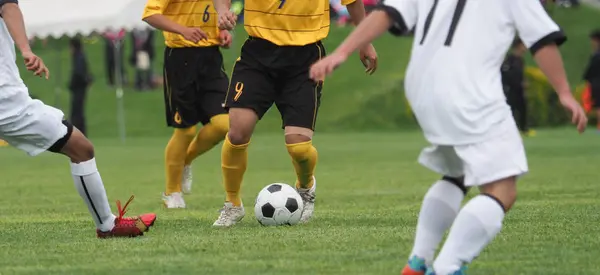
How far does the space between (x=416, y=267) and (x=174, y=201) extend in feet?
18.2

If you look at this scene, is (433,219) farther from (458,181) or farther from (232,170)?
(232,170)

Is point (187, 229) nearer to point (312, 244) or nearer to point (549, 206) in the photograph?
point (312, 244)

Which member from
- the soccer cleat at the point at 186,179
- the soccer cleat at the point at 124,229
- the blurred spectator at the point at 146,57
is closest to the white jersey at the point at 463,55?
the soccer cleat at the point at 124,229

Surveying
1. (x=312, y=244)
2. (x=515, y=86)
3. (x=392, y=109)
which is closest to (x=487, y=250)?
(x=312, y=244)

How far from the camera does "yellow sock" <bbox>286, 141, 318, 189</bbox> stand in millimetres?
8886

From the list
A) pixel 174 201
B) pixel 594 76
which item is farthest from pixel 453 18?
pixel 594 76

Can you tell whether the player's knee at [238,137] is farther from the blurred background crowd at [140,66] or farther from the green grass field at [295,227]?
the blurred background crowd at [140,66]

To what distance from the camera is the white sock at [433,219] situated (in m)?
5.80

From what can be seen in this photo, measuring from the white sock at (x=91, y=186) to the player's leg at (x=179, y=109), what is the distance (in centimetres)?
315

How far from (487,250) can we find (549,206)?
3254 mm

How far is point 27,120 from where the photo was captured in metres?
7.32

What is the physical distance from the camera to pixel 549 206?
10.1m

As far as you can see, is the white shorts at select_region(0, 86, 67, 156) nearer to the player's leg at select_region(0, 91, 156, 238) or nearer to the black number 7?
the player's leg at select_region(0, 91, 156, 238)

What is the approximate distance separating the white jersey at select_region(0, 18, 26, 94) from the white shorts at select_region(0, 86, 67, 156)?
14mm
